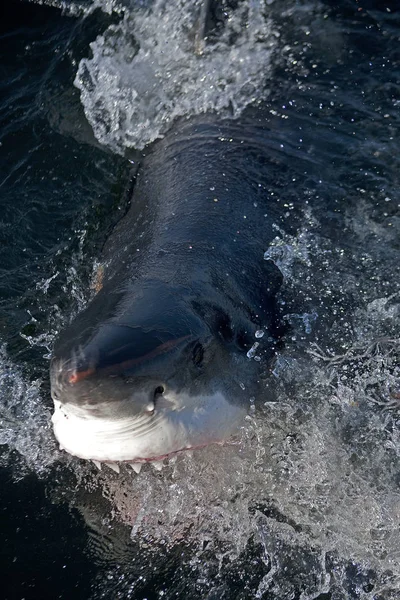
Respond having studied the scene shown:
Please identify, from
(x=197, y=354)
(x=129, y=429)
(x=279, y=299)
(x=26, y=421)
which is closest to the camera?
(x=129, y=429)

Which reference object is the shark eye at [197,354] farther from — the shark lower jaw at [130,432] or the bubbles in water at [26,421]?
the bubbles in water at [26,421]

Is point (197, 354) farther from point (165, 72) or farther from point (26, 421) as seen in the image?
point (165, 72)

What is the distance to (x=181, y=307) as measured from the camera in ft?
8.36

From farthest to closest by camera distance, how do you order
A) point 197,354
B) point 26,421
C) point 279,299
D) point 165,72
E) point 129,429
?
point 165,72 → point 26,421 → point 279,299 → point 197,354 → point 129,429

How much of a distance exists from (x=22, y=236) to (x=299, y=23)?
1716 millimetres

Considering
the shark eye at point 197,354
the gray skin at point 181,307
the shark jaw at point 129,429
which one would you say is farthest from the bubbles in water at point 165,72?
the shark jaw at point 129,429

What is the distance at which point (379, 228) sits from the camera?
3.45m

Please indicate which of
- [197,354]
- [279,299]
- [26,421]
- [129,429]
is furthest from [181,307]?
[26,421]

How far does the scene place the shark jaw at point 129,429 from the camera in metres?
2.18

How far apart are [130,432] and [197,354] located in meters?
0.37

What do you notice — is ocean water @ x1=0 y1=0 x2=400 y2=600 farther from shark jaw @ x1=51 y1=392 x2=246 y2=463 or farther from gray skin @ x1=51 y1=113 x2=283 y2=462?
shark jaw @ x1=51 y1=392 x2=246 y2=463

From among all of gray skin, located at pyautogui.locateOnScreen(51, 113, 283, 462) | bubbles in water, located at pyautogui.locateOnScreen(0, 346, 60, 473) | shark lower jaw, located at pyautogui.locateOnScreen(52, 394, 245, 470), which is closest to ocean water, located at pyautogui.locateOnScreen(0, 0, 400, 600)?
bubbles in water, located at pyautogui.locateOnScreen(0, 346, 60, 473)

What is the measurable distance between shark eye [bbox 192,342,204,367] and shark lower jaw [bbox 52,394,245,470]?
4.6 inches

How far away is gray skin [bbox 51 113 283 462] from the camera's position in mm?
2205
